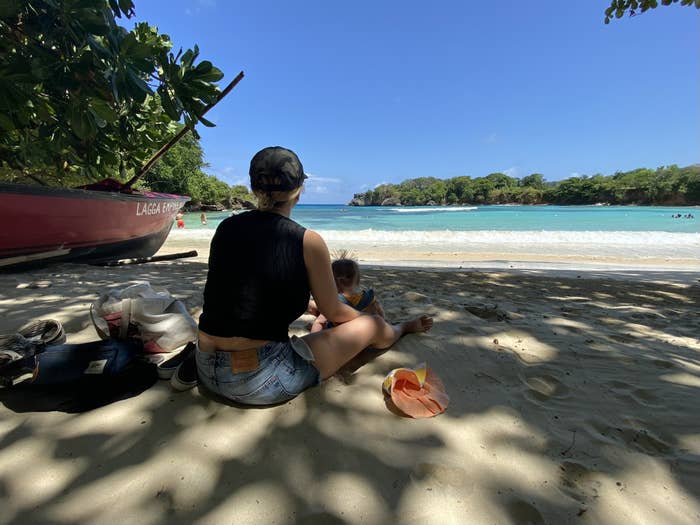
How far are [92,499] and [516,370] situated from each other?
198cm

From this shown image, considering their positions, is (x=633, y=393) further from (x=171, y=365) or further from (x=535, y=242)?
(x=535, y=242)

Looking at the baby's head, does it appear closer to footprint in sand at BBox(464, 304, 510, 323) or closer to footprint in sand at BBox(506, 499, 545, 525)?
footprint in sand at BBox(464, 304, 510, 323)

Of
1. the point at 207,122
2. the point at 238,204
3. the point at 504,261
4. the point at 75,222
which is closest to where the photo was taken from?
the point at 207,122

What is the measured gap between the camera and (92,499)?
114cm

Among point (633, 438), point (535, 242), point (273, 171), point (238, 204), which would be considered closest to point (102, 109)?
point (273, 171)

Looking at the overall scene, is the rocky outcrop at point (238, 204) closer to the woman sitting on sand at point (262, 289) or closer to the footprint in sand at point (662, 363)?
the woman sitting on sand at point (262, 289)

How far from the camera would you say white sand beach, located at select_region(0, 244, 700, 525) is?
1121 mm

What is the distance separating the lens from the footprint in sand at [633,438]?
138cm

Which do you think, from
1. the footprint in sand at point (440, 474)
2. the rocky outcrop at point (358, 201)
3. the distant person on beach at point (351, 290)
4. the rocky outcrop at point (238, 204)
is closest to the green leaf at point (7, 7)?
the distant person on beach at point (351, 290)

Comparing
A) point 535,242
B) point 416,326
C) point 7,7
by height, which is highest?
point 7,7

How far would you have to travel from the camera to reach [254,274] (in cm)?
151

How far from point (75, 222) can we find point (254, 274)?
519 centimetres

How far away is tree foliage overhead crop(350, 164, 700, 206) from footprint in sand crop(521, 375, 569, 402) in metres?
80.6

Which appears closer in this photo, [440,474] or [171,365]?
[440,474]
